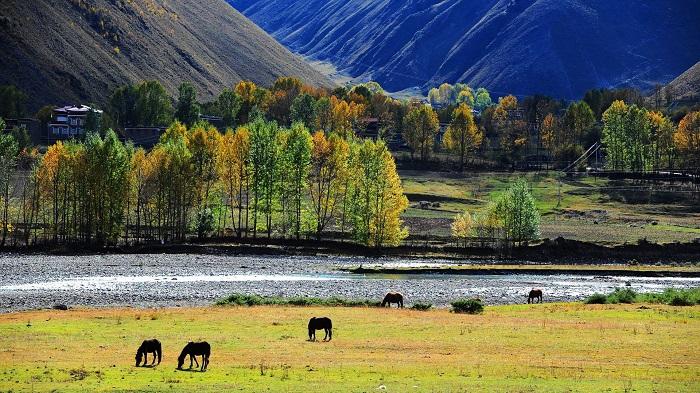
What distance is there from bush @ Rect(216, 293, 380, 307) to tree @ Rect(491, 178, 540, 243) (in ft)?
199

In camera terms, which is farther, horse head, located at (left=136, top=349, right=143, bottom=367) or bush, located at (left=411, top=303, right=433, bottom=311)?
bush, located at (left=411, top=303, right=433, bottom=311)

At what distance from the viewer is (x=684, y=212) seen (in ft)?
563

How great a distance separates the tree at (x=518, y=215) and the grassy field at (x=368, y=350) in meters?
61.6

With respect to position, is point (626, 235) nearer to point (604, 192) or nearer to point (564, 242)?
point (564, 242)

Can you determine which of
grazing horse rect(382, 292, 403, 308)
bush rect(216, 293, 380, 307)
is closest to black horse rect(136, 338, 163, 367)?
bush rect(216, 293, 380, 307)

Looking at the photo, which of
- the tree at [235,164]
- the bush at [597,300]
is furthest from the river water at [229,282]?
the tree at [235,164]

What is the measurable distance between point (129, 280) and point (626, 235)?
81.1 meters

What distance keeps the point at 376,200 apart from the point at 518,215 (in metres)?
18.8

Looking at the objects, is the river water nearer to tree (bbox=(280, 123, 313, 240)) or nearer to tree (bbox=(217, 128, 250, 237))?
tree (bbox=(280, 123, 313, 240))

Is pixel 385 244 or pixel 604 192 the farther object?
pixel 604 192

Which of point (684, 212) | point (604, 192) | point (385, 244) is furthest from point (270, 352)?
point (604, 192)

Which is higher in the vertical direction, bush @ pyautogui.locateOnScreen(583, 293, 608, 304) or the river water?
the river water

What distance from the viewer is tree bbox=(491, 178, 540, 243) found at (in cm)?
13000

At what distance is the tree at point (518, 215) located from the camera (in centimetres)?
13000
